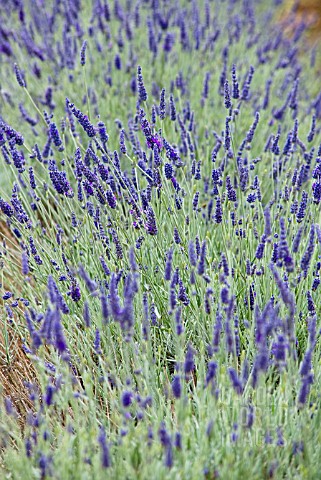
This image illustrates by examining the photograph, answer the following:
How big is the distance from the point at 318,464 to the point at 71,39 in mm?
3293

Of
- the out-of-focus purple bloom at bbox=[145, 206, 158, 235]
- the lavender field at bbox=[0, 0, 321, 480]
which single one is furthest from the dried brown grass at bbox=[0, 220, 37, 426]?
the out-of-focus purple bloom at bbox=[145, 206, 158, 235]

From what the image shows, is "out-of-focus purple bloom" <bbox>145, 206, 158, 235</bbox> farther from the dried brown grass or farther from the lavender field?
the dried brown grass

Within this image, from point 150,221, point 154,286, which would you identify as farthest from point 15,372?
point 150,221

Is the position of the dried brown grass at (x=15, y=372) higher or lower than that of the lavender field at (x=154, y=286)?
lower

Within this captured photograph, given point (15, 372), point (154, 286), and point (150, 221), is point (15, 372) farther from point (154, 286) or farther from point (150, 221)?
point (150, 221)

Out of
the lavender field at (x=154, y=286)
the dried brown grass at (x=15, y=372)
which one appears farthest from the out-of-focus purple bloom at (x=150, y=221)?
the dried brown grass at (x=15, y=372)

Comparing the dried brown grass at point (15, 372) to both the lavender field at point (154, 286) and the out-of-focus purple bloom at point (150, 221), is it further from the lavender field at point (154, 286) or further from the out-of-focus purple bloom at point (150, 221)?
the out-of-focus purple bloom at point (150, 221)

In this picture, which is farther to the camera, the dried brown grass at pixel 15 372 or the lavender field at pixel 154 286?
the dried brown grass at pixel 15 372

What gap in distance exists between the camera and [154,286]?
7.54ft

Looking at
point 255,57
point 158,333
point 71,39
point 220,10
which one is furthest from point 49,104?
point 220,10

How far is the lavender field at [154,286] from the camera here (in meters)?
1.65

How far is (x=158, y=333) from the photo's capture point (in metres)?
2.32

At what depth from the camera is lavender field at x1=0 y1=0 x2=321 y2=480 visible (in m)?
1.65

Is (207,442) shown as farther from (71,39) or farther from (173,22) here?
(173,22)
